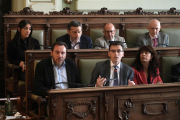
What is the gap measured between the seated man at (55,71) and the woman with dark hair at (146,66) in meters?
0.70

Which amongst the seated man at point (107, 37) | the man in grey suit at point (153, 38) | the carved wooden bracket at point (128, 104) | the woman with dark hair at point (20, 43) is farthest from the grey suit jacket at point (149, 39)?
the carved wooden bracket at point (128, 104)

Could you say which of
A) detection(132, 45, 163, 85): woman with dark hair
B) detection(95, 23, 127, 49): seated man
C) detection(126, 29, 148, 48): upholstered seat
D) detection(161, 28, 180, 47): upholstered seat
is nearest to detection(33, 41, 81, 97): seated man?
detection(132, 45, 163, 85): woman with dark hair

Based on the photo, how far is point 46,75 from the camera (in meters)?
3.56

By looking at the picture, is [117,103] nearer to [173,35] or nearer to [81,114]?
[81,114]

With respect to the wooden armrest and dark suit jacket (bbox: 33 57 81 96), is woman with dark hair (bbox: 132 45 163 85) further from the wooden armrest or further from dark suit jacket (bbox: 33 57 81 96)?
the wooden armrest

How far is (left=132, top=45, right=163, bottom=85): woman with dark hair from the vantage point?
3.87 metres

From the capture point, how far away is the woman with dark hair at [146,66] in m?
3.87

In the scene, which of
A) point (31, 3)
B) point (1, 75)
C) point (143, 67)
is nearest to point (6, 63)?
point (1, 75)

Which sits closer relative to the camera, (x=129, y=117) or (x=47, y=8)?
(x=129, y=117)

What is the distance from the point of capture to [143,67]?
394cm

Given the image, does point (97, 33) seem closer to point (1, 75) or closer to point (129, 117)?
point (1, 75)

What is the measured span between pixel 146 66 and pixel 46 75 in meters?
1.16

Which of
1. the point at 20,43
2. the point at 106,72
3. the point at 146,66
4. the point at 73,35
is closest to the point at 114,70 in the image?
the point at 106,72

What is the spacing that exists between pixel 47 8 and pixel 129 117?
3.71m
